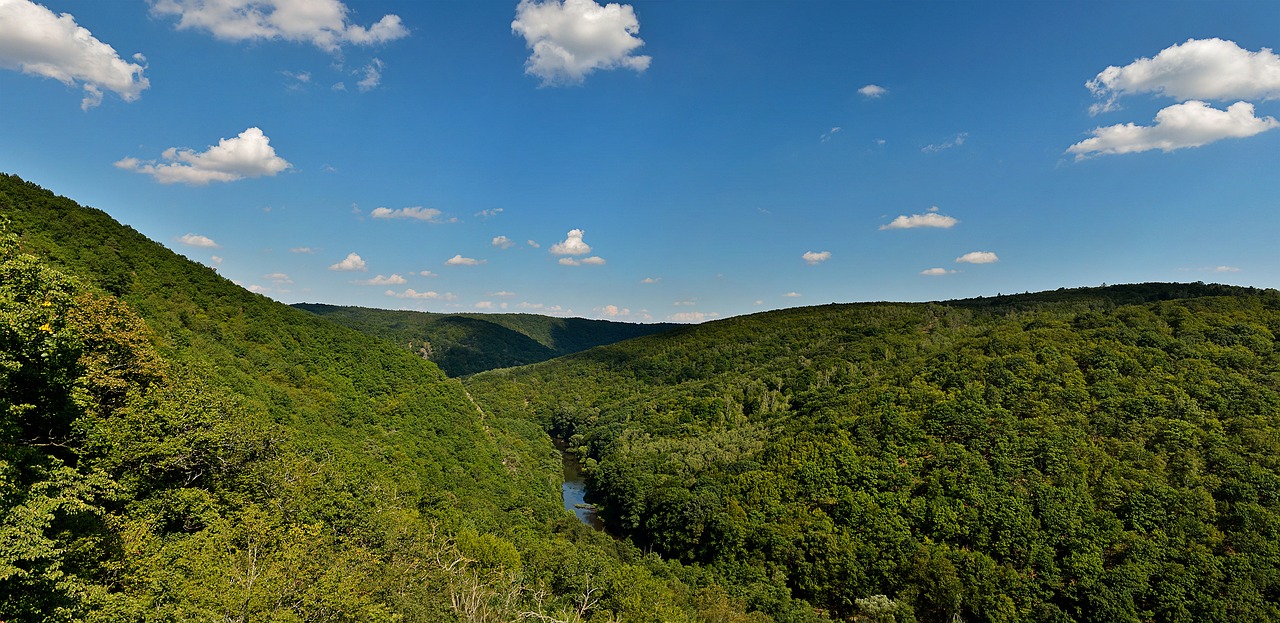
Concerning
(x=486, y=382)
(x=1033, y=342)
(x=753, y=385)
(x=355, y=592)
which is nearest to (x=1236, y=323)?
(x=1033, y=342)

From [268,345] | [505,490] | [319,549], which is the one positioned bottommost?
[505,490]

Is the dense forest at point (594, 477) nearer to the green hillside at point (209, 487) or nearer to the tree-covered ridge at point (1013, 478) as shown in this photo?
the green hillside at point (209, 487)

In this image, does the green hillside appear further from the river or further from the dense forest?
the river

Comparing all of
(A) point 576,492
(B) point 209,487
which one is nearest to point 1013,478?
(A) point 576,492

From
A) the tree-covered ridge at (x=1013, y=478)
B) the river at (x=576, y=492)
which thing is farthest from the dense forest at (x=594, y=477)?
the river at (x=576, y=492)

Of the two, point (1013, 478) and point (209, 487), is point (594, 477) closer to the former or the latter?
point (1013, 478)

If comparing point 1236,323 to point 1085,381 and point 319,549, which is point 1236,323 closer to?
point 1085,381
